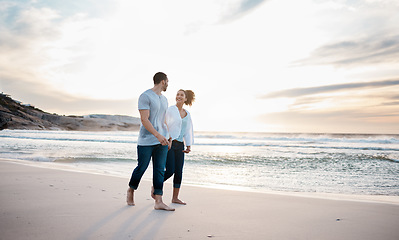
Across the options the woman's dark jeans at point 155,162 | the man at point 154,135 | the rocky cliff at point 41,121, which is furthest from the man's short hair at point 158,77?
the rocky cliff at point 41,121

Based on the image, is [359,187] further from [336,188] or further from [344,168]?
[344,168]

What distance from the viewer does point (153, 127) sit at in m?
3.46

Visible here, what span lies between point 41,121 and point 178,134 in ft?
240

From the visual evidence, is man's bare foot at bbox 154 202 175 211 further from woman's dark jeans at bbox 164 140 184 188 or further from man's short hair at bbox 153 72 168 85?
man's short hair at bbox 153 72 168 85

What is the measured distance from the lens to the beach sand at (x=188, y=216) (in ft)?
8.50

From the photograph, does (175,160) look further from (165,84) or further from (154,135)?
(165,84)

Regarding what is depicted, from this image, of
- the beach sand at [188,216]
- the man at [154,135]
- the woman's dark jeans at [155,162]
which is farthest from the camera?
the woman's dark jeans at [155,162]

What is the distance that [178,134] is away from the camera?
156 inches

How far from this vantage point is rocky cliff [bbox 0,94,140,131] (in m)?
58.5

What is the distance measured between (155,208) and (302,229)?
6.08ft

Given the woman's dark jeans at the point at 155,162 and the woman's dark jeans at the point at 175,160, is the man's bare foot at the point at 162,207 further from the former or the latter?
the woman's dark jeans at the point at 175,160

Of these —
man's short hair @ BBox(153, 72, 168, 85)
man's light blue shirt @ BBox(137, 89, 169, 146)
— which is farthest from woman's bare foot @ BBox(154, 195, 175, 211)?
man's short hair @ BBox(153, 72, 168, 85)

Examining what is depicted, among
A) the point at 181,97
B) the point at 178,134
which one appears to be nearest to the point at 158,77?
the point at 181,97

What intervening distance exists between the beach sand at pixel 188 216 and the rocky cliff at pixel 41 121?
63610 millimetres
